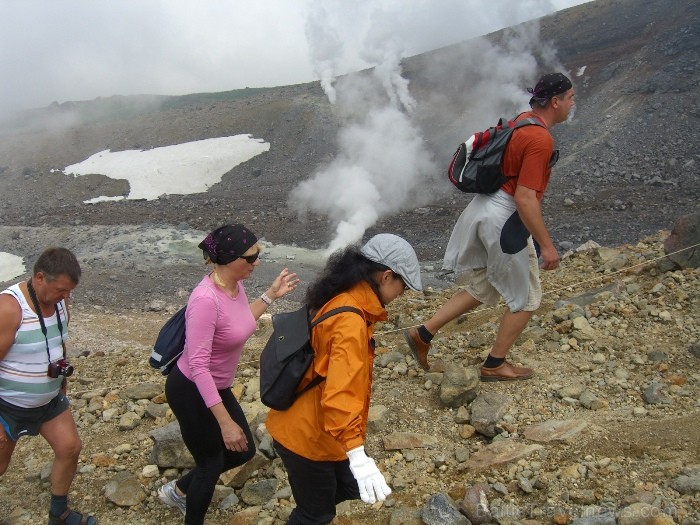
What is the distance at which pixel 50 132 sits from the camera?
100 ft

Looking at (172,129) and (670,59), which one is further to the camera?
(172,129)

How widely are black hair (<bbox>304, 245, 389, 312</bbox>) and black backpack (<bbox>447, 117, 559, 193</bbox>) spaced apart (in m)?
1.74

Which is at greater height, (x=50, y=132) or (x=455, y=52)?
(x=50, y=132)

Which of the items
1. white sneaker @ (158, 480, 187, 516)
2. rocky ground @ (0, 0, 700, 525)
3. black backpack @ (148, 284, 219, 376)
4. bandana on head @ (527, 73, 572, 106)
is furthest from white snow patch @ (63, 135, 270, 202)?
black backpack @ (148, 284, 219, 376)

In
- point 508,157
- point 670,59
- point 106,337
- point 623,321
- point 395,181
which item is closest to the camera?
point 508,157

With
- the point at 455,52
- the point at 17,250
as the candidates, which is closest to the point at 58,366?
the point at 17,250

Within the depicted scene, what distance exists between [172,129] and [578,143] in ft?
56.6

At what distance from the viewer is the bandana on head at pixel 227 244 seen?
2.89 meters

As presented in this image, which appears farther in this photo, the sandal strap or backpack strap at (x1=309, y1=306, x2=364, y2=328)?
the sandal strap

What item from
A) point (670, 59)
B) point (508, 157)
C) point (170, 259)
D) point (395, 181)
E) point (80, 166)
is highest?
point (80, 166)

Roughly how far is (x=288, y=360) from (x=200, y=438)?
914 mm

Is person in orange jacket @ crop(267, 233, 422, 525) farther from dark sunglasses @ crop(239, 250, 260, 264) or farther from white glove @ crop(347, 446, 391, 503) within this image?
dark sunglasses @ crop(239, 250, 260, 264)

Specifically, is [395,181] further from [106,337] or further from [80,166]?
[80,166]

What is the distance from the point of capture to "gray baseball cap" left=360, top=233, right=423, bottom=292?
239 cm
